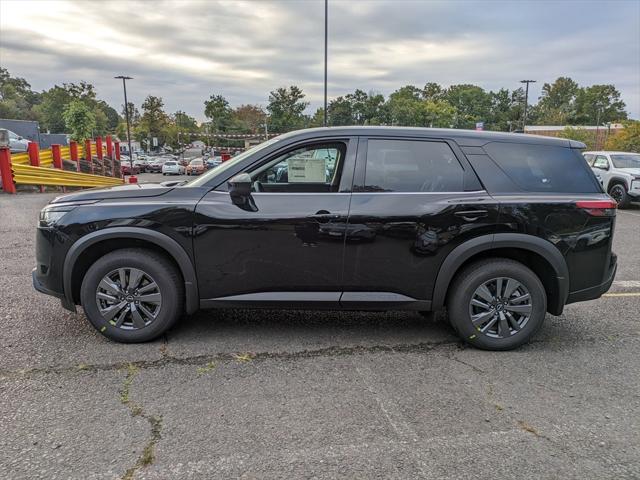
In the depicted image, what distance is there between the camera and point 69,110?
38000 mm

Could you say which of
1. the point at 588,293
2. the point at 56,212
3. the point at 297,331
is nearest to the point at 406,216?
the point at 297,331

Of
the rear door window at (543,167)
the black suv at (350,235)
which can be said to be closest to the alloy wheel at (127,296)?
the black suv at (350,235)

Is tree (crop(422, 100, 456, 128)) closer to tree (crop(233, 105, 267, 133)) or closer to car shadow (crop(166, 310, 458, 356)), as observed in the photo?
tree (crop(233, 105, 267, 133))

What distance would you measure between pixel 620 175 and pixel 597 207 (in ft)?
42.0

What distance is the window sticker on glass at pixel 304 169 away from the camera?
12.9 feet

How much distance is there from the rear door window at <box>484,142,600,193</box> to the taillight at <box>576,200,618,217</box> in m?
0.13

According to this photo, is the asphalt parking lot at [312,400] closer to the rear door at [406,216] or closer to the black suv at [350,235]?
the black suv at [350,235]

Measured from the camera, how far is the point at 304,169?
13.0 feet

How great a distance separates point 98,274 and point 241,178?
54.9 inches

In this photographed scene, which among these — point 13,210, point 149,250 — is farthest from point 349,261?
point 13,210

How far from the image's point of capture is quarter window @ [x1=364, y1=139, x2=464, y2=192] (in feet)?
12.5

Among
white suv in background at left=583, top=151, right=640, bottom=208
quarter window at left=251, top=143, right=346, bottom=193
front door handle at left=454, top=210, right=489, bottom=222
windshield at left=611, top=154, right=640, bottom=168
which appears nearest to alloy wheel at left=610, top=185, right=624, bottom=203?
white suv in background at left=583, top=151, right=640, bottom=208

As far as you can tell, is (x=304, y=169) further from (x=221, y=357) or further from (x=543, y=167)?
(x=543, y=167)

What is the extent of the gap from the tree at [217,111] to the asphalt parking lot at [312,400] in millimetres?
93882
